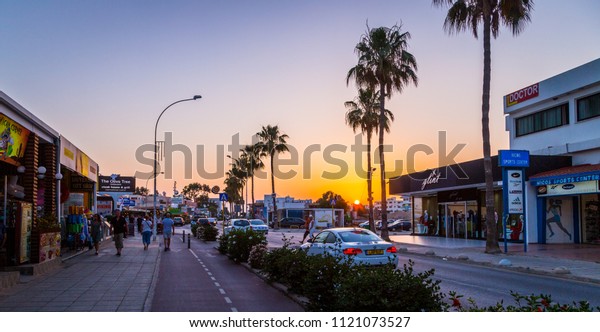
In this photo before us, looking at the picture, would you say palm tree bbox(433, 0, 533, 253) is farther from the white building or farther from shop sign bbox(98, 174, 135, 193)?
shop sign bbox(98, 174, 135, 193)

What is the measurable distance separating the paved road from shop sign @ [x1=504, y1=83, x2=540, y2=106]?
22.5m

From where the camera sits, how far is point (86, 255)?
2277 centimetres

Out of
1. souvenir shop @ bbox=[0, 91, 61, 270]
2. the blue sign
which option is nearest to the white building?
the blue sign

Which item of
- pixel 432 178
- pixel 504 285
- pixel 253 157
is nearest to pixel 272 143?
pixel 253 157

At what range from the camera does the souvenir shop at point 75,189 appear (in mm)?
22953

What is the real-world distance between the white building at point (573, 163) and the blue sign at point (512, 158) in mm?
2895

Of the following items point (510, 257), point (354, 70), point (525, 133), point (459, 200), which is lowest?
point (510, 257)

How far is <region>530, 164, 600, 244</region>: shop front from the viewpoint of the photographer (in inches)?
1099

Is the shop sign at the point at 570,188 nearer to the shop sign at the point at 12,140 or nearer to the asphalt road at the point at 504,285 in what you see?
the asphalt road at the point at 504,285

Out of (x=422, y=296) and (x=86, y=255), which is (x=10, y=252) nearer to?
(x=86, y=255)

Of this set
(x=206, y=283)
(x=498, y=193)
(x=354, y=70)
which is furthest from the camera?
(x=354, y=70)

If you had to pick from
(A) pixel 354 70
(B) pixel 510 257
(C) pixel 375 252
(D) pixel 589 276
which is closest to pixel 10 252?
(C) pixel 375 252

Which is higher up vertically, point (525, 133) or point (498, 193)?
point (525, 133)

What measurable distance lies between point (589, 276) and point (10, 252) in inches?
644
